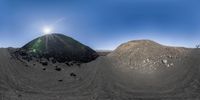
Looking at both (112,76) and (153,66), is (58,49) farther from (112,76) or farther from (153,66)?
(153,66)

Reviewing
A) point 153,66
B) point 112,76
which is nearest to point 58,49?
point 112,76

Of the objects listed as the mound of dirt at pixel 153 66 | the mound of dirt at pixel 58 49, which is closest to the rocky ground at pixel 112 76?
the mound of dirt at pixel 153 66

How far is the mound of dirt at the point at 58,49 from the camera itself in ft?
93.4

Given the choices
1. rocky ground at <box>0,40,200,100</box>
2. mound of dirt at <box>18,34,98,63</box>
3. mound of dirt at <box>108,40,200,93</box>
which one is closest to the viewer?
rocky ground at <box>0,40,200,100</box>

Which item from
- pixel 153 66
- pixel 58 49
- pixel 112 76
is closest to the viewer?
pixel 112 76

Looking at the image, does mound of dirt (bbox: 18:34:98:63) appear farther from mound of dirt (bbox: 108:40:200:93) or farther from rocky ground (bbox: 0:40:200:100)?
mound of dirt (bbox: 108:40:200:93)

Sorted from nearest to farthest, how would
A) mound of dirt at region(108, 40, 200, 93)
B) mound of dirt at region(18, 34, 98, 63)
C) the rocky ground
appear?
the rocky ground, mound of dirt at region(108, 40, 200, 93), mound of dirt at region(18, 34, 98, 63)

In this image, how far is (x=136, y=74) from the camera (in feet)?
83.1

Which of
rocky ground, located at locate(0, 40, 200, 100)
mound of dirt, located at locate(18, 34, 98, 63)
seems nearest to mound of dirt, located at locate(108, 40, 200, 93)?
rocky ground, located at locate(0, 40, 200, 100)

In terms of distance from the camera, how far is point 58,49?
2989 centimetres

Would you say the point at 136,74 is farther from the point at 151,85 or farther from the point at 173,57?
the point at 173,57

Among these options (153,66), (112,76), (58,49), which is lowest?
(112,76)

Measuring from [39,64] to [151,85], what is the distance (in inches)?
334

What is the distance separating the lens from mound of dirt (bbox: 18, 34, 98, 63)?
2847cm
